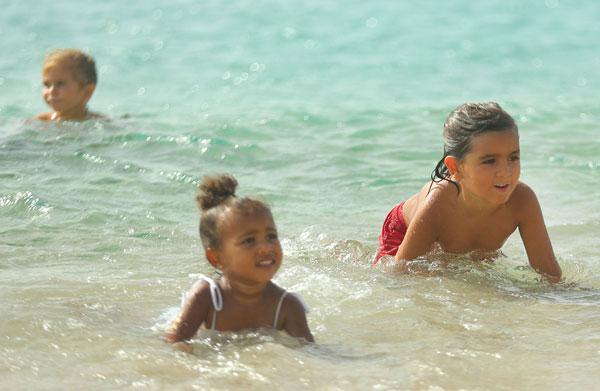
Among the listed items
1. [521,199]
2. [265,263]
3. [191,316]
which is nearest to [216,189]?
[265,263]

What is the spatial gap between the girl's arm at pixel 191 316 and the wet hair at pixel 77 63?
5901mm

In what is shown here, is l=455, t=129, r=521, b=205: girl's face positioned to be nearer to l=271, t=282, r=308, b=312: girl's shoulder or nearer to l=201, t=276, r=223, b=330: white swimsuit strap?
l=271, t=282, r=308, b=312: girl's shoulder

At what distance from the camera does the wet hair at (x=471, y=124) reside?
4.89 m

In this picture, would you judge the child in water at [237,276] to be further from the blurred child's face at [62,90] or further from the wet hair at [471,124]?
the blurred child's face at [62,90]

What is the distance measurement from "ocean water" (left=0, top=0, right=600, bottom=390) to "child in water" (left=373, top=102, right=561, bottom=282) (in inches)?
5.4

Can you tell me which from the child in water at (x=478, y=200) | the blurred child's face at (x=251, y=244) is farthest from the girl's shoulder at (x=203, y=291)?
the child in water at (x=478, y=200)

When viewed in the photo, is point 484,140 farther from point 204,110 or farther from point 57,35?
point 57,35

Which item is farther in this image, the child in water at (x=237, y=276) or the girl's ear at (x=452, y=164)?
the girl's ear at (x=452, y=164)

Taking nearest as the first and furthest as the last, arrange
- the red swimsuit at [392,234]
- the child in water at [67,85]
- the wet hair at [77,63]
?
the red swimsuit at [392,234] → the child in water at [67,85] → the wet hair at [77,63]

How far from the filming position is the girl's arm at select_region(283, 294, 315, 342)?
163 inches

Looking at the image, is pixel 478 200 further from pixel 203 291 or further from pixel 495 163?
pixel 203 291

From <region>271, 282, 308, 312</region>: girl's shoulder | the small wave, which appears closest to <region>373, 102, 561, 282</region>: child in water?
<region>271, 282, 308, 312</region>: girl's shoulder

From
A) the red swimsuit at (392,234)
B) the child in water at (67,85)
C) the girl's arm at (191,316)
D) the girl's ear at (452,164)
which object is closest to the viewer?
the girl's arm at (191,316)

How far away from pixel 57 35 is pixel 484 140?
11.1 m
